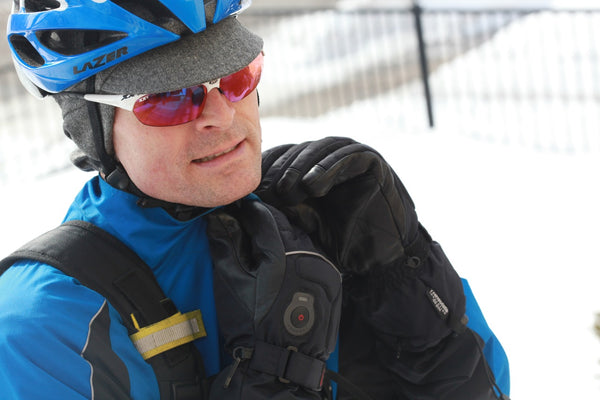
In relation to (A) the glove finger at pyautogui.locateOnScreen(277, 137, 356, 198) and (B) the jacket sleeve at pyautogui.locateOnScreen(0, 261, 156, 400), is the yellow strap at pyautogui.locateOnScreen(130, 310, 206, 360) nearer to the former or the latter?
(B) the jacket sleeve at pyautogui.locateOnScreen(0, 261, 156, 400)

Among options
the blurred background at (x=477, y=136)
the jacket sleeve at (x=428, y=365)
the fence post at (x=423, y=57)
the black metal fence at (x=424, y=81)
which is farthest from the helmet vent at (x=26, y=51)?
the fence post at (x=423, y=57)

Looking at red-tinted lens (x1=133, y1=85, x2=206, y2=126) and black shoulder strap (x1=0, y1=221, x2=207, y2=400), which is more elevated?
red-tinted lens (x1=133, y1=85, x2=206, y2=126)

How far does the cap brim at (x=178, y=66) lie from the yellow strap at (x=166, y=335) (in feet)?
1.63

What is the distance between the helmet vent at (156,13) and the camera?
1.80m

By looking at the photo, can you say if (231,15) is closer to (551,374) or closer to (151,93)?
(151,93)

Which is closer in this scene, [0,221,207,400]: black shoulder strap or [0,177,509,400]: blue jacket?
[0,177,509,400]: blue jacket

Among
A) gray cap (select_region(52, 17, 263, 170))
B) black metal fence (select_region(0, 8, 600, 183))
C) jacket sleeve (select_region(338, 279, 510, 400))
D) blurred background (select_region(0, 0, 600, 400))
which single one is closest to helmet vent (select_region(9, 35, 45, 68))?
gray cap (select_region(52, 17, 263, 170))

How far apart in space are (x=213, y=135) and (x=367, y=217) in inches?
19.1

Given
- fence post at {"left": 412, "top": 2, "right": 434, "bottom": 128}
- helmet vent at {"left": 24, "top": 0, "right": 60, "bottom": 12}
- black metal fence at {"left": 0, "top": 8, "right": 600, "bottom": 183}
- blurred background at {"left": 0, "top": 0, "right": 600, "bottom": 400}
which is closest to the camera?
helmet vent at {"left": 24, "top": 0, "right": 60, "bottom": 12}

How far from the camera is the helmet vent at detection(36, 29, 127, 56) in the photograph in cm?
180

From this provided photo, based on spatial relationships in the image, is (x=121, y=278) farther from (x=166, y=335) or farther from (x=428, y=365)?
(x=428, y=365)

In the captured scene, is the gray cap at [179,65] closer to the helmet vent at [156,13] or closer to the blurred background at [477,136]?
the helmet vent at [156,13]

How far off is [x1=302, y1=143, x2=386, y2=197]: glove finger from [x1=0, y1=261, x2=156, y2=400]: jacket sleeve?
0.55 meters

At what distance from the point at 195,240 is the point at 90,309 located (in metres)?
0.36
